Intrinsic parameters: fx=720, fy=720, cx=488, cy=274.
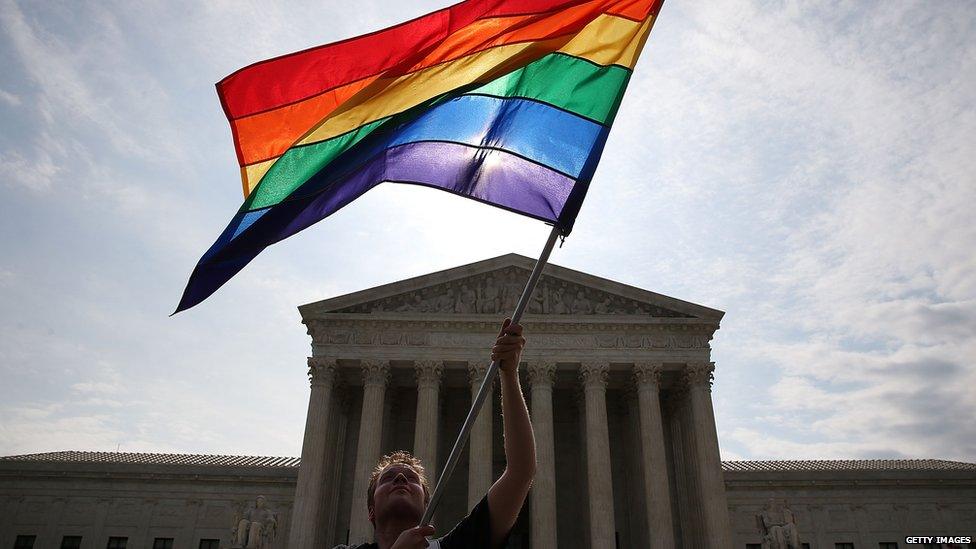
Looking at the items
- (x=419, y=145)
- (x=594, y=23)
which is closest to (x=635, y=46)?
(x=594, y=23)

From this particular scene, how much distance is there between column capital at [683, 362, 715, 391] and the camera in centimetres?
3425

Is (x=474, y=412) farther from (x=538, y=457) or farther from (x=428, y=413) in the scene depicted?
(x=428, y=413)

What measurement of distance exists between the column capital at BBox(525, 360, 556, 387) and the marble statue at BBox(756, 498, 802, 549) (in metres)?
11.0

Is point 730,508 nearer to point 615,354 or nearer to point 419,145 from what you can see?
point 615,354

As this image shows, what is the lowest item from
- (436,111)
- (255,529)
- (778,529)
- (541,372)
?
(436,111)

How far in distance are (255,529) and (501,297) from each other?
50.3 feet

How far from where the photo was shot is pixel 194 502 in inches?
1485

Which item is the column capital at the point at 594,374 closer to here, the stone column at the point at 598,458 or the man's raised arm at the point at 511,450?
the stone column at the point at 598,458

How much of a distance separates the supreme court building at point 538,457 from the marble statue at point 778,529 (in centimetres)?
11

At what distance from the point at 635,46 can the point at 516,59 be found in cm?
117

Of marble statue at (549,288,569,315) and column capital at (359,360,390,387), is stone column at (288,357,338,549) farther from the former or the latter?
marble statue at (549,288,569,315)

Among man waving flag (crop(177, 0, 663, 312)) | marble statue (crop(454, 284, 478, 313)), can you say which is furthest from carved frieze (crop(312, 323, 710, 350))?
man waving flag (crop(177, 0, 663, 312))

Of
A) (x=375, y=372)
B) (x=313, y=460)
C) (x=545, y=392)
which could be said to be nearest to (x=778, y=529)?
(x=545, y=392)

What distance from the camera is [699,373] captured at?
34281 mm
